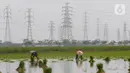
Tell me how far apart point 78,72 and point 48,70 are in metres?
8.42

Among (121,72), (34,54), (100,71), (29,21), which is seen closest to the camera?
(100,71)

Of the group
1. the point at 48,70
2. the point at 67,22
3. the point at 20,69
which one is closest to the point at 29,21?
the point at 67,22

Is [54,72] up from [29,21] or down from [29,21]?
down

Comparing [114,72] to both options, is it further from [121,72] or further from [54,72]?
[54,72]

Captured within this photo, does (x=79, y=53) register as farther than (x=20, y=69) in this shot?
Yes

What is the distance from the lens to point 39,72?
32.2m

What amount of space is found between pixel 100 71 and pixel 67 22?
97.5 m

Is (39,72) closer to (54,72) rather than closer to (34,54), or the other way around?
(54,72)

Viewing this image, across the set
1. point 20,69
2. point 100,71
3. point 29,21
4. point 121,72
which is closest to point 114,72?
point 121,72

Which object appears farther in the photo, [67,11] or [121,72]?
[67,11]

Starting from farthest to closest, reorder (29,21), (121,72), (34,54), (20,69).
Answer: (29,21) < (34,54) < (20,69) < (121,72)

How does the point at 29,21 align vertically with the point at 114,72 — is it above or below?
above

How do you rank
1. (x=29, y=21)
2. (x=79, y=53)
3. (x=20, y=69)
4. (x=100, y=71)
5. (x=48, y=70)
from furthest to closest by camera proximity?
(x=29, y=21) < (x=79, y=53) < (x=20, y=69) < (x=100, y=71) < (x=48, y=70)

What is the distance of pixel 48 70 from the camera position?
23.5 m
